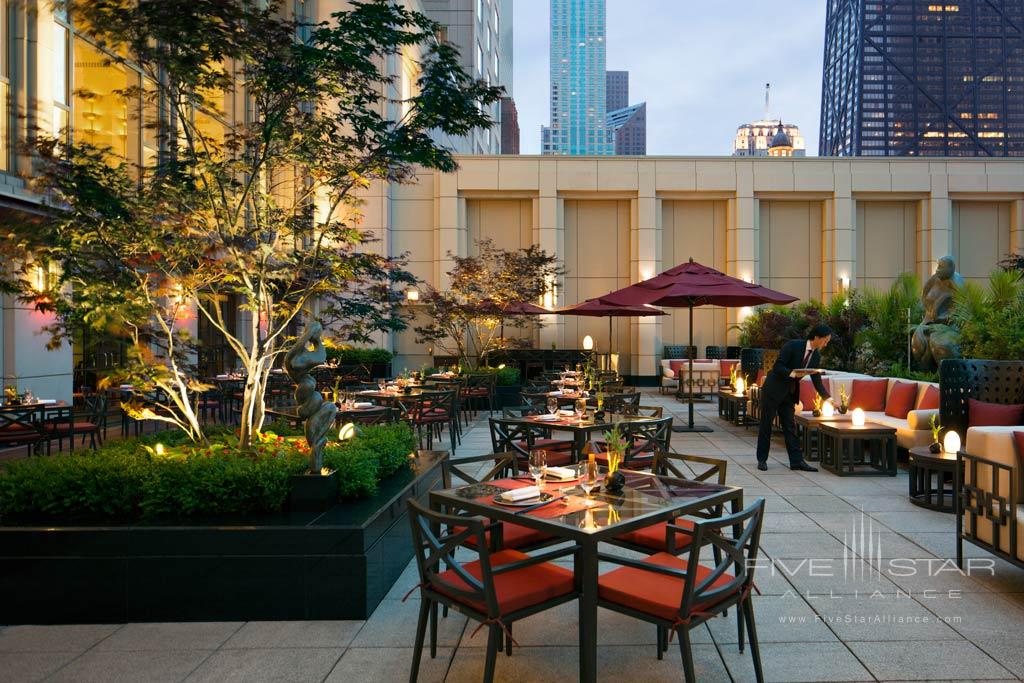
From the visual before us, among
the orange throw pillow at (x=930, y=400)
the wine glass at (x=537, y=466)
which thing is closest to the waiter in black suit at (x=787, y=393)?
the orange throw pillow at (x=930, y=400)

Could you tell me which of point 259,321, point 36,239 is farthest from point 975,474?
point 36,239

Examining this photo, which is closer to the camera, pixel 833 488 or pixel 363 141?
pixel 363 141

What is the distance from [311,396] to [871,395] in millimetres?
8837

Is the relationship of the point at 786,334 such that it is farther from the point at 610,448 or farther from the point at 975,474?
the point at 610,448

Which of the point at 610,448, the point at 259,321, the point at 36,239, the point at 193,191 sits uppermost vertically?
the point at 193,191

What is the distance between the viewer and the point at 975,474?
4.68 metres

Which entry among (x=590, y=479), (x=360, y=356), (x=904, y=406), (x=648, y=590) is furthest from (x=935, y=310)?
(x=360, y=356)

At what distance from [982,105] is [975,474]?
4317 inches

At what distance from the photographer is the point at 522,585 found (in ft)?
10.6

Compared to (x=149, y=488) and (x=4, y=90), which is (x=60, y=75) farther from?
(x=149, y=488)

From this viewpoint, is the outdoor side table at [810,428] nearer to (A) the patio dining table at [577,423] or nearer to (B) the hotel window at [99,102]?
(A) the patio dining table at [577,423]

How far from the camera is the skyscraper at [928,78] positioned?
82688 millimetres

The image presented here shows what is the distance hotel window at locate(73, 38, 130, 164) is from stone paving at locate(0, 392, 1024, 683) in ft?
33.3

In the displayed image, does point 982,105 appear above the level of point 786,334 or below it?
above
